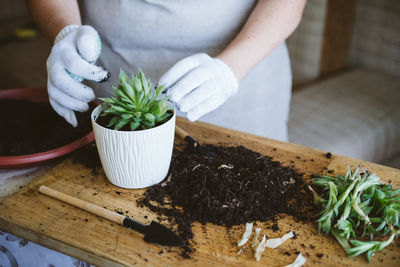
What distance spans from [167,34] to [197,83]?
14.0 inches

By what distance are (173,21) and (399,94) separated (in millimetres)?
1687

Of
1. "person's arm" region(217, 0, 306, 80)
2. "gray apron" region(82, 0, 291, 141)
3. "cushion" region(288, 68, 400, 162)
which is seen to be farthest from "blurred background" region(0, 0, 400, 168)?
"person's arm" region(217, 0, 306, 80)

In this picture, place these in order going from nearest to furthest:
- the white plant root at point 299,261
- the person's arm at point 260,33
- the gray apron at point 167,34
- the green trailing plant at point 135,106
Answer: the white plant root at point 299,261 < the green trailing plant at point 135,106 < the person's arm at point 260,33 < the gray apron at point 167,34

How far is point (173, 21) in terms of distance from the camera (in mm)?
1284

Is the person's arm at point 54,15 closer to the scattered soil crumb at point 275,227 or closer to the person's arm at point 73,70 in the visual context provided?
the person's arm at point 73,70

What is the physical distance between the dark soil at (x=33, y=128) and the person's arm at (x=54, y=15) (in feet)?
0.85

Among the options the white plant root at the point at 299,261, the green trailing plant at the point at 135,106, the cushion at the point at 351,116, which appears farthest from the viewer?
the cushion at the point at 351,116

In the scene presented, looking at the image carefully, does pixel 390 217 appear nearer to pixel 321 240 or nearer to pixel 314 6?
pixel 321 240

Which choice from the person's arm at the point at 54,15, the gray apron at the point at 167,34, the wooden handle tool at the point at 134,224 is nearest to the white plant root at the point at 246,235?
the wooden handle tool at the point at 134,224

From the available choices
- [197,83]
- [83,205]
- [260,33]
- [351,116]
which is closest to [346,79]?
[351,116]

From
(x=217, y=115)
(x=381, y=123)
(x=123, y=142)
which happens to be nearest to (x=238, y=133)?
(x=217, y=115)

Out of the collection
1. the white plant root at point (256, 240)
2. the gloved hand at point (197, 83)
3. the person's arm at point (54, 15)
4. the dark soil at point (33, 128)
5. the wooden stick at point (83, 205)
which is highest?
the person's arm at point (54, 15)

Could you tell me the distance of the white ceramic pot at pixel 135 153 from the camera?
0.85 m

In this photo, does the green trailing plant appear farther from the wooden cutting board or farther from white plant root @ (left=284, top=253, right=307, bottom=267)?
white plant root @ (left=284, top=253, right=307, bottom=267)
